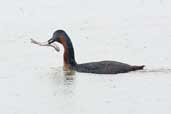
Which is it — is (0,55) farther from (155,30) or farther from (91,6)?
(91,6)

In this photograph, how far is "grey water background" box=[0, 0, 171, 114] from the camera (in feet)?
45.6

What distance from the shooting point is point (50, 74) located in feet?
53.0

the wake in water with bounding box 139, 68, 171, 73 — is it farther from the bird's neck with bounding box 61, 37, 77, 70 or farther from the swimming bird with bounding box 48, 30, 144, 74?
the bird's neck with bounding box 61, 37, 77, 70

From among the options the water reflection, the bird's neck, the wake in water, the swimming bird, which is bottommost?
the water reflection

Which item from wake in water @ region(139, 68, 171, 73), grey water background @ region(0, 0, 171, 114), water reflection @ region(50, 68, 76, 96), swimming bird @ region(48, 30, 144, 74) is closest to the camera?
grey water background @ region(0, 0, 171, 114)

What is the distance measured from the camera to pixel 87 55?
17.9 m

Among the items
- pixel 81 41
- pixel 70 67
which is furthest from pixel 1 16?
pixel 70 67

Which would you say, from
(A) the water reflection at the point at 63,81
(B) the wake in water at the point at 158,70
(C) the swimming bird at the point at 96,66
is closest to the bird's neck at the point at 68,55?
(C) the swimming bird at the point at 96,66

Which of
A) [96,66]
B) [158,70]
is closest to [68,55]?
[96,66]

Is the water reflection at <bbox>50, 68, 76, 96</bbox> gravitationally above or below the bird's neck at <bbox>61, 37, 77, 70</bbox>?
below

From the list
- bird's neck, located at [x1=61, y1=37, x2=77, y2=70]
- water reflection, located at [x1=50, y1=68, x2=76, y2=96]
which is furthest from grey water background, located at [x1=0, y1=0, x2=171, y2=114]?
bird's neck, located at [x1=61, y1=37, x2=77, y2=70]

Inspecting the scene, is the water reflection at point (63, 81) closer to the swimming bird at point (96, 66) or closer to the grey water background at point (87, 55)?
the grey water background at point (87, 55)

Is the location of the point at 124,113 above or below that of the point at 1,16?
below

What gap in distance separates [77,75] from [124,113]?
306cm
